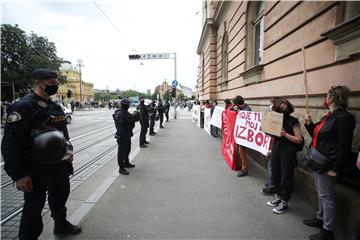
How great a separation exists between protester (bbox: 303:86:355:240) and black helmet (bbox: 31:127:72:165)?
297 centimetres

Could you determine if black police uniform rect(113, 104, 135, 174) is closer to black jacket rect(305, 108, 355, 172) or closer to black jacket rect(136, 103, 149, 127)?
black jacket rect(136, 103, 149, 127)

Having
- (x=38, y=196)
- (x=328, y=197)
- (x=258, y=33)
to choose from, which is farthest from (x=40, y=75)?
(x=258, y=33)

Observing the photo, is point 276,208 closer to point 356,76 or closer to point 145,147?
point 356,76

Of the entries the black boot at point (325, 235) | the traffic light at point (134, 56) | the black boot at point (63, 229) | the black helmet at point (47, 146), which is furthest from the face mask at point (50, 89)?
the traffic light at point (134, 56)

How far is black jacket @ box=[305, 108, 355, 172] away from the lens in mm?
2574

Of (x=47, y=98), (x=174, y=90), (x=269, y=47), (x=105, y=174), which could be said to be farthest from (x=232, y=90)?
(x=174, y=90)

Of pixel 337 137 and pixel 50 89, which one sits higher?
pixel 50 89

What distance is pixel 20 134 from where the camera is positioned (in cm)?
242

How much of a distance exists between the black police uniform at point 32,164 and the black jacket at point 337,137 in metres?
3.10

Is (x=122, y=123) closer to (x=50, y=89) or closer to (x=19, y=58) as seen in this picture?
(x=50, y=89)

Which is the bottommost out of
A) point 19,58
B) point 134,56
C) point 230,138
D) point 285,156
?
point 230,138

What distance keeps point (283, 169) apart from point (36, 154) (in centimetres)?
330

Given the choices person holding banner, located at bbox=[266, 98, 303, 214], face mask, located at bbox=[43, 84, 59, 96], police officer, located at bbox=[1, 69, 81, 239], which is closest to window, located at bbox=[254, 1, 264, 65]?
person holding banner, located at bbox=[266, 98, 303, 214]

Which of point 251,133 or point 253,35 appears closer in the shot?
point 251,133
